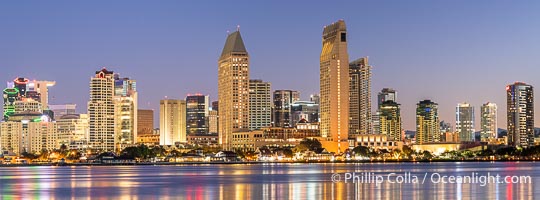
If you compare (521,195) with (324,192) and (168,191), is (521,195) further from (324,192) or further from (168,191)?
(168,191)

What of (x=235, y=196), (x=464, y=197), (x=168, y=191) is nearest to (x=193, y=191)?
(x=168, y=191)

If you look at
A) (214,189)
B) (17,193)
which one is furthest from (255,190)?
(17,193)

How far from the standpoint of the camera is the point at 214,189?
9031cm

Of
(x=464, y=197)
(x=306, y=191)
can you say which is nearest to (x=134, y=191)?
(x=306, y=191)

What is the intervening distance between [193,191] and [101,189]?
35.1ft

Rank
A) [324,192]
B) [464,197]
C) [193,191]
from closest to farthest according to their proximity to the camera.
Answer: [464,197] → [324,192] → [193,191]

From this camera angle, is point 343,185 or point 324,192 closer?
point 324,192

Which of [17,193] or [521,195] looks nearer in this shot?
[521,195]

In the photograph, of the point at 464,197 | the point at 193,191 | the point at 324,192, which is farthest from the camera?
the point at 193,191

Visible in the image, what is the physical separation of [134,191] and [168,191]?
316 centimetres

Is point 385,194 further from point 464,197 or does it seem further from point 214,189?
point 214,189

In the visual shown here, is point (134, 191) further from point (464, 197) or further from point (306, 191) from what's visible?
point (464, 197)

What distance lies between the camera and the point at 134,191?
87.9 metres

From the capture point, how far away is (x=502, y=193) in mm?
78750
